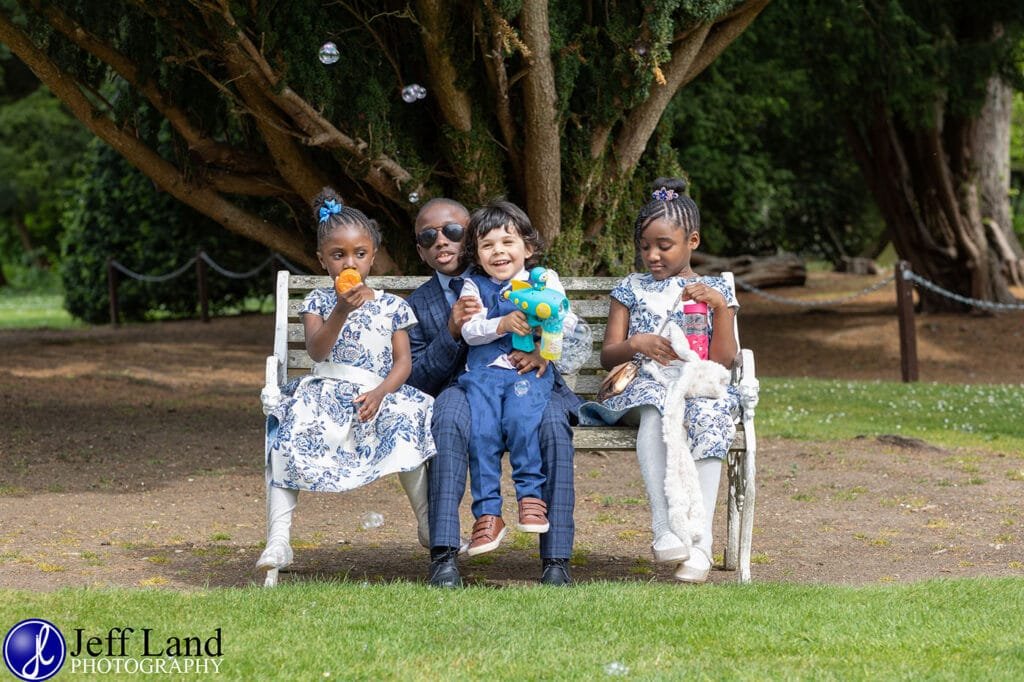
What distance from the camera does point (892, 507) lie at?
20.9 ft

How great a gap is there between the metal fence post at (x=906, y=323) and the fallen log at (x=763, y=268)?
377 inches

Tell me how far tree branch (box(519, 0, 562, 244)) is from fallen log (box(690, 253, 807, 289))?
14.6 meters

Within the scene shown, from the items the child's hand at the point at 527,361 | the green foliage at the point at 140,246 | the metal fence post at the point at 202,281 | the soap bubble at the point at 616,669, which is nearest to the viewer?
the soap bubble at the point at 616,669

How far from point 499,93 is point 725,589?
3457mm

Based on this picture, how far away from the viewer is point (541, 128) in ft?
23.5

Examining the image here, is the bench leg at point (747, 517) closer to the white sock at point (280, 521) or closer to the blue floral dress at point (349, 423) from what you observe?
the blue floral dress at point (349, 423)

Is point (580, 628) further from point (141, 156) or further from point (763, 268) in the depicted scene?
point (763, 268)

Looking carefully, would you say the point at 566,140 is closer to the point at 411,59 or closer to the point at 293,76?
the point at 411,59

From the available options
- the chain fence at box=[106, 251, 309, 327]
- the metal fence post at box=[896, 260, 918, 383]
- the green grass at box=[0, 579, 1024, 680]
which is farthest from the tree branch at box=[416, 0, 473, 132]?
the chain fence at box=[106, 251, 309, 327]

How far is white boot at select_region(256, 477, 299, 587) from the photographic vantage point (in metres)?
4.48

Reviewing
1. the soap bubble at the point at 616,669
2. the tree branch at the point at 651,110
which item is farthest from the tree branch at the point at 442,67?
the soap bubble at the point at 616,669

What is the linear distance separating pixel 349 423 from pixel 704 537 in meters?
1.26

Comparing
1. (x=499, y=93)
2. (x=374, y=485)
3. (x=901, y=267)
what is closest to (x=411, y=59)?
(x=499, y=93)

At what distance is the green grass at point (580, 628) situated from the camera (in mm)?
3539
